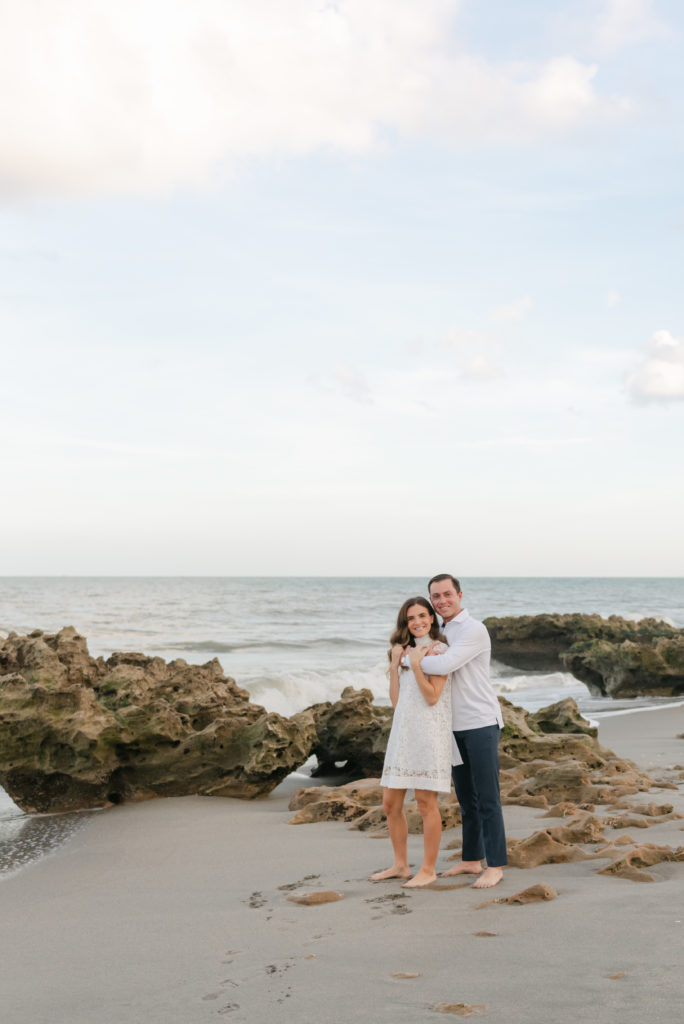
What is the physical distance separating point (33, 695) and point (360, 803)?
327cm

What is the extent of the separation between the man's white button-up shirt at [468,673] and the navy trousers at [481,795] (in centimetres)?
8

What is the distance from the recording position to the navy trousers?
502cm

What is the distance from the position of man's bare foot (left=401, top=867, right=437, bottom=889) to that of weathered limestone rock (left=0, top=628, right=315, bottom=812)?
3.51 meters

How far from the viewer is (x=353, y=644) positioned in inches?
1291

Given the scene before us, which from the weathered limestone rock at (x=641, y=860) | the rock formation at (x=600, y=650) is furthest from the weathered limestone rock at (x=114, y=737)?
the rock formation at (x=600, y=650)

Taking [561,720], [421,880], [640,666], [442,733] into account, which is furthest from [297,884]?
[640,666]

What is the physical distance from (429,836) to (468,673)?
1.00 metres

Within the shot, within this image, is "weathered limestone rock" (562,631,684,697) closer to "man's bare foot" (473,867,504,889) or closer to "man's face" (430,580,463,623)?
"man's face" (430,580,463,623)

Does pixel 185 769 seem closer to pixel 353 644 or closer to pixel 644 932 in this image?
pixel 644 932

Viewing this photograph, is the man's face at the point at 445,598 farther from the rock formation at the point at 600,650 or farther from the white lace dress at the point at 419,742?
the rock formation at the point at 600,650

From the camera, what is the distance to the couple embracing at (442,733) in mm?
5062

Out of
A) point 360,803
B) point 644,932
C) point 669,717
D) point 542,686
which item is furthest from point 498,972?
point 542,686

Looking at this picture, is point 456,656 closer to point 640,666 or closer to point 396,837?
point 396,837

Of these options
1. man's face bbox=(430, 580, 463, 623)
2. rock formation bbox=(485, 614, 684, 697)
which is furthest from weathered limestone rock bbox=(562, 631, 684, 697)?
man's face bbox=(430, 580, 463, 623)
